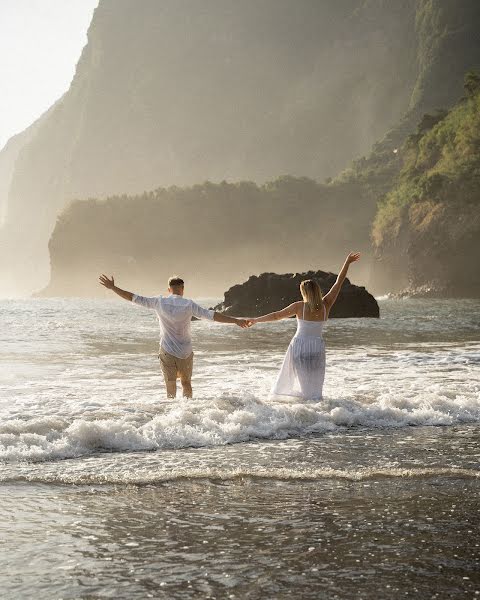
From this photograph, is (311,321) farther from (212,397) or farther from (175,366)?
(175,366)

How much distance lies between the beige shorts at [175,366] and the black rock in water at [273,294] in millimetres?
33869

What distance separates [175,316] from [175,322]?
0.10 meters

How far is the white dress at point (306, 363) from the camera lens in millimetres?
9008

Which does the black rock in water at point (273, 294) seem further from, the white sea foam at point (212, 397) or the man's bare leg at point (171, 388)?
the man's bare leg at point (171, 388)

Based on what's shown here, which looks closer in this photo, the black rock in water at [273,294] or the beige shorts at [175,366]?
the beige shorts at [175,366]

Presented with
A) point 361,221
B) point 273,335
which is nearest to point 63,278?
point 361,221

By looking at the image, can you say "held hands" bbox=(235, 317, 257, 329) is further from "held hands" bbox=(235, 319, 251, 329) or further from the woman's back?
the woman's back

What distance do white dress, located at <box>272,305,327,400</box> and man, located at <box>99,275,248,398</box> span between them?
0.81 m

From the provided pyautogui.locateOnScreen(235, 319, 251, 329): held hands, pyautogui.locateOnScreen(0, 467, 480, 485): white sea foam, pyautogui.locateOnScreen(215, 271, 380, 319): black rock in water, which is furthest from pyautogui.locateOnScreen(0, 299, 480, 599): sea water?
pyautogui.locateOnScreen(215, 271, 380, 319): black rock in water

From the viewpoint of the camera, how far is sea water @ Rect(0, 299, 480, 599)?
12.1ft

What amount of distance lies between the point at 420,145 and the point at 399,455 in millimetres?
88951

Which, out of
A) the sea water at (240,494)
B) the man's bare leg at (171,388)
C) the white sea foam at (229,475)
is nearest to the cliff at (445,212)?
the sea water at (240,494)

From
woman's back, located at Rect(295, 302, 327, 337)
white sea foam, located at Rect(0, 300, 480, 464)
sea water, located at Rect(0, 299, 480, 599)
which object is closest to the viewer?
sea water, located at Rect(0, 299, 480, 599)

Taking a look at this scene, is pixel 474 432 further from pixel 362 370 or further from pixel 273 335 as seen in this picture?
pixel 273 335
